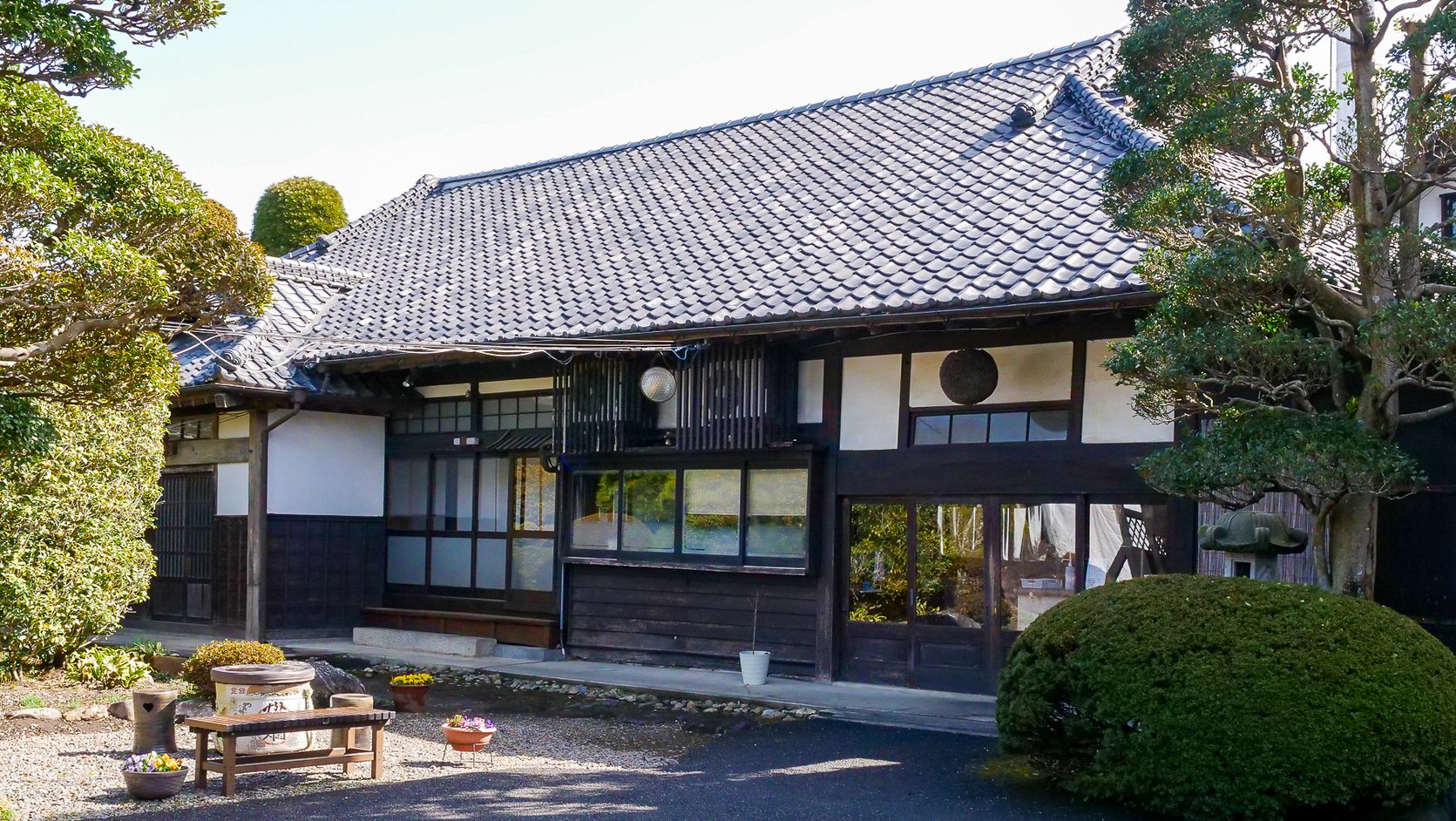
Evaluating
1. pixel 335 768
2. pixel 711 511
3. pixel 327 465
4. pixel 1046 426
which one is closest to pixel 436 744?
pixel 335 768

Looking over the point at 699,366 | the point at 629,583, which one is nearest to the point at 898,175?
the point at 699,366

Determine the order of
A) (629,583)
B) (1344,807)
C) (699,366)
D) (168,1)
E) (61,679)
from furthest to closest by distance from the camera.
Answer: (629,583), (699,366), (61,679), (168,1), (1344,807)

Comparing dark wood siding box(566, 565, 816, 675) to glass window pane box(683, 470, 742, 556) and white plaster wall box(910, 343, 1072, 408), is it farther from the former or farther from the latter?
white plaster wall box(910, 343, 1072, 408)

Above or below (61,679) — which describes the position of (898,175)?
above

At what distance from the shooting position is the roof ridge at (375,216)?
792 inches

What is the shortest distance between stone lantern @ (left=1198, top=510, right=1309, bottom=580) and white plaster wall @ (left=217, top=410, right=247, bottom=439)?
11389mm

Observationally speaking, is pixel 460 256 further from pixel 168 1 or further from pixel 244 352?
pixel 168 1

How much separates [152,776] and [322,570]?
28.3 feet

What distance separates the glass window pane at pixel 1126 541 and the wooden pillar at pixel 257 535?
31.2 feet

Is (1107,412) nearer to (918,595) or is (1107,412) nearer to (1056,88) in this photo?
(918,595)

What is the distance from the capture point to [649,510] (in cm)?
1324

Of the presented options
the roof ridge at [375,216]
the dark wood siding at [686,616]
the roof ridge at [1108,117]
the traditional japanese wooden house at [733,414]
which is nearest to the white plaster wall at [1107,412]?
the traditional japanese wooden house at [733,414]

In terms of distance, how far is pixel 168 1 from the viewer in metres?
7.37

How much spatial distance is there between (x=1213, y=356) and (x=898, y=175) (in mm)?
7127
